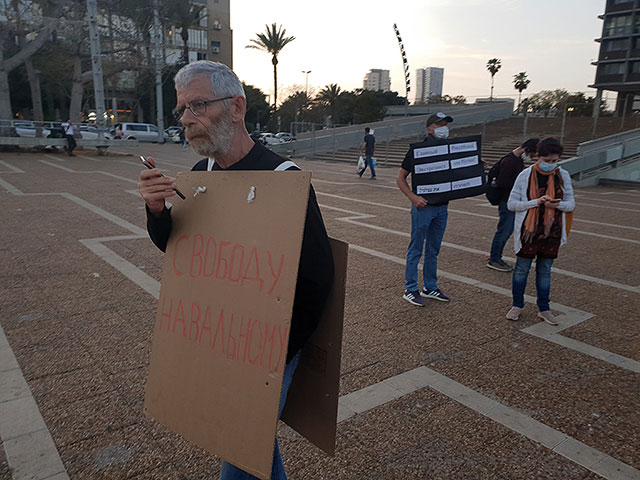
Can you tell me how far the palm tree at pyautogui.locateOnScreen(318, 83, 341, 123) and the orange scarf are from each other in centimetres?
5293

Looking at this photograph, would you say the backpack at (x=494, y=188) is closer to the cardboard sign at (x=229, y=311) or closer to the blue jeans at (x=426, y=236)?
the blue jeans at (x=426, y=236)

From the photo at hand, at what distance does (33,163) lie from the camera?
60.2ft

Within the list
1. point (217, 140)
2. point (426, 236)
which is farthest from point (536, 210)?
point (217, 140)

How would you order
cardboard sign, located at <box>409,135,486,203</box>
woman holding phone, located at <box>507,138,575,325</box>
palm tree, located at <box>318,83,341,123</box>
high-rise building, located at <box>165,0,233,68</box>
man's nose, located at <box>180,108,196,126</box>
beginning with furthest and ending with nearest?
high-rise building, located at <box>165,0,233,68</box> < palm tree, located at <box>318,83,341,123</box> < cardboard sign, located at <box>409,135,486,203</box> < woman holding phone, located at <box>507,138,575,325</box> < man's nose, located at <box>180,108,196,126</box>

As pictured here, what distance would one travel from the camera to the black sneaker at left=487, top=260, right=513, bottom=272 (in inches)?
241

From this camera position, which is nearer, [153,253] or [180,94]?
[180,94]

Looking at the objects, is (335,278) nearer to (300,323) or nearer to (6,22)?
(300,323)

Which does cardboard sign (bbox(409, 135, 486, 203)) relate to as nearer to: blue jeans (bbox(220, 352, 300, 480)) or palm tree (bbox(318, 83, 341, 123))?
blue jeans (bbox(220, 352, 300, 480))

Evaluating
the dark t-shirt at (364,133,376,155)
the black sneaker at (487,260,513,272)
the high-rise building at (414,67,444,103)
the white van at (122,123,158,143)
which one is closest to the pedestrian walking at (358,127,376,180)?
the dark t-shirt at (364,133,376,155)

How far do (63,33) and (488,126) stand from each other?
25857 millimetres

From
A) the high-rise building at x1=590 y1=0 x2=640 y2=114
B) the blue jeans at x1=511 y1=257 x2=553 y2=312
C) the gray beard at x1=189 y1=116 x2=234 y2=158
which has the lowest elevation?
A: the blue jeans at x1=511 y1=257 x2=553 y2=312

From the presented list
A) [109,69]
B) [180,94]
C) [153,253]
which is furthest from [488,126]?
[180,94]

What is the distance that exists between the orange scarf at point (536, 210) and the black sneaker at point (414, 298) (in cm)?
117

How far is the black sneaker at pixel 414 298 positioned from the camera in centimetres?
475
